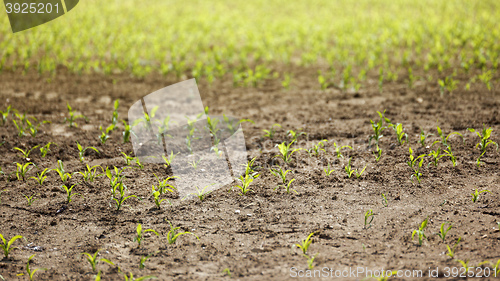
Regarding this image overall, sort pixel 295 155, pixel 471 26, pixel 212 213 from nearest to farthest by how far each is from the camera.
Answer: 1. pixel 212 213
2. pixel 295 155
3. pixel 471 26

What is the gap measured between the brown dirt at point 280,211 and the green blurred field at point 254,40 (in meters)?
2.23

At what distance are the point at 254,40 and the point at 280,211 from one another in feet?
20.6

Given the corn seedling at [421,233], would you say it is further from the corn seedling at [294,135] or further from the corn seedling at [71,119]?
the corn seedling at [71,119]

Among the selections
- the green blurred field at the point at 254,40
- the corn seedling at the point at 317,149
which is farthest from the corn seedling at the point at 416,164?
the green blurred field at the point at 254,40

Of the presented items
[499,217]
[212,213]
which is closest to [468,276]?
[499,217]

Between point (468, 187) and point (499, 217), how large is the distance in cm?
46

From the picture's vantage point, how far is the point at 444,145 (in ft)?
13.7

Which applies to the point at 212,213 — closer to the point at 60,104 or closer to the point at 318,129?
the point at 318,129

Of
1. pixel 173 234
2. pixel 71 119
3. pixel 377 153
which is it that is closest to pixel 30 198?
pixel 173 234

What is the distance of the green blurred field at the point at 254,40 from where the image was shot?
716 cm

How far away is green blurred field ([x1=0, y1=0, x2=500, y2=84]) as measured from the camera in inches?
282

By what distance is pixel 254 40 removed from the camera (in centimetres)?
895

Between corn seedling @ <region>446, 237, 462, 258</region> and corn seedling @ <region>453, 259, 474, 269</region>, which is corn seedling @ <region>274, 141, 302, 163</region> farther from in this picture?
corn seedling @ <region>453, 259, 474, 269</region>

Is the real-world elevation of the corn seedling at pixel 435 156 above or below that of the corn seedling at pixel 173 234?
below
